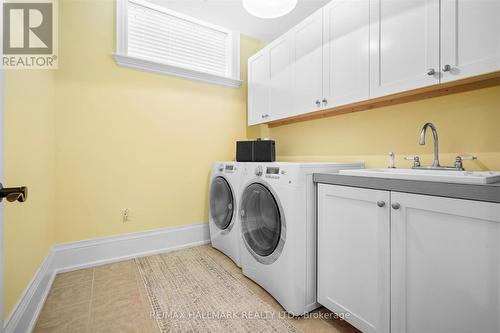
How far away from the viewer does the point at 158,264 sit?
216 cm

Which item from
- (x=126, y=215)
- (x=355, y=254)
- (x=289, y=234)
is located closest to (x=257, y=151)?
Answer: (x=289, y=234)

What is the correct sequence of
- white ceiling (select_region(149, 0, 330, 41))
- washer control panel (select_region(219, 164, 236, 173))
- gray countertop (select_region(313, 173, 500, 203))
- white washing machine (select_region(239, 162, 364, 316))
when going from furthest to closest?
white ceiling (select_region(149, 0, 330, 41)) < washer control panel (select_region(219, 164, 236, 173)) < white washing machine (select_region(239, 162, 364, 316)) < gray countertop (select_region(313, 173, 500, 203))

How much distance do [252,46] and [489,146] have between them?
2.64 metres

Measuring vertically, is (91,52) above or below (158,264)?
above

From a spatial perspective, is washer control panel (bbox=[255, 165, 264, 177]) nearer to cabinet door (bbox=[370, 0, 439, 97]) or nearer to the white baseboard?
cabinet door (bbox=[370, 0, 439, 97])

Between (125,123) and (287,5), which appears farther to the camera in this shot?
(125,123)

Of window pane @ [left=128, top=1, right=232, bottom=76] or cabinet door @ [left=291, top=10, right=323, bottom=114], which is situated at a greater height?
window pane @ [left=128, top=1, right=232, bottom=76]

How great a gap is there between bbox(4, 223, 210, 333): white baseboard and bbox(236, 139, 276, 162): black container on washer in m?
0.98

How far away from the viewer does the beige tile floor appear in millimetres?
1367

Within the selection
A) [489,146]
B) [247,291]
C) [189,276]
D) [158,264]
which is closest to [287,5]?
[489,146]

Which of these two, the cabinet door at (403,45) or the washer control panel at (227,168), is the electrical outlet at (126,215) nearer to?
the washer control panel at (227,168)

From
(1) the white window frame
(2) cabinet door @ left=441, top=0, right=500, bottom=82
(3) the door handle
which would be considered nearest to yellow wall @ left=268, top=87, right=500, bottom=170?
(2) cabinet door @ left=441, top=0, right=500, bottom=82

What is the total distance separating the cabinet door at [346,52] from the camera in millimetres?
1548

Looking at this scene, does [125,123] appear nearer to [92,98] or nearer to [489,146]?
[92,98]
